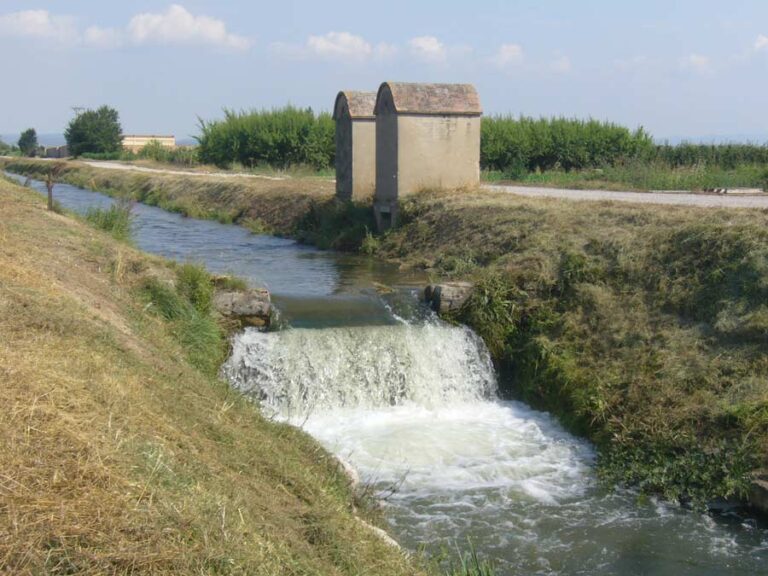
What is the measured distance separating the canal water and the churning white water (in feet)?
0.06

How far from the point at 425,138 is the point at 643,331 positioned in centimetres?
922

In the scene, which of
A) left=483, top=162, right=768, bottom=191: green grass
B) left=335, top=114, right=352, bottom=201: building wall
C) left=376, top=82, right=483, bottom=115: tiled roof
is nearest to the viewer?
left=376, top=82, right=483, bottom=115: tiled roof

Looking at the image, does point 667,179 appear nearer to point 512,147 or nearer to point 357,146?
point 357,146

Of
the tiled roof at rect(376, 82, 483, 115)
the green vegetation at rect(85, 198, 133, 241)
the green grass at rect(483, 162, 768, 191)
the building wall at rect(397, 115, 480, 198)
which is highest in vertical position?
the tiled roof at rect(376, 82, 483, 115)

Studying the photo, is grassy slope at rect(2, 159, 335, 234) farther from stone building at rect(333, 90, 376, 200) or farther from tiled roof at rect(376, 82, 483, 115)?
tiled roof at rect(376, 82, 483, 115)

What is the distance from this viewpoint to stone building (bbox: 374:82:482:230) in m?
18.7

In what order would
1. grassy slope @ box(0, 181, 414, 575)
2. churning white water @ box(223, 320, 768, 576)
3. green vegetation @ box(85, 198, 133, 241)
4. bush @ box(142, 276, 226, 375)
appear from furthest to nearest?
green vegetation @ box(85, 198, 133, 241), bush @ box(142, 276, 226, 375), churning white water @ box(223, 320, 768, 576), grassy slope @ box(0, 181, 414, 575)

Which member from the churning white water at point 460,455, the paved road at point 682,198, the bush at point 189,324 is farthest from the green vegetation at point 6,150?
the churning white water at point 460,455

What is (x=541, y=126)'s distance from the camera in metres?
35.3

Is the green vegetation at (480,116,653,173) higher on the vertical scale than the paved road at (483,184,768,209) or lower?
higher

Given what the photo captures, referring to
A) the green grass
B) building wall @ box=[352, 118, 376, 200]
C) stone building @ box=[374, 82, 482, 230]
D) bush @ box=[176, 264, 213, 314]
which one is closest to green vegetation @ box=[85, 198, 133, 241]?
bush @ box=[176, 264, 213, 314]

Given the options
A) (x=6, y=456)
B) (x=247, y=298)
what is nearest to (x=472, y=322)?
(x=247, y=298)

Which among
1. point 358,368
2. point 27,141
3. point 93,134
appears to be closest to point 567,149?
point 358,368

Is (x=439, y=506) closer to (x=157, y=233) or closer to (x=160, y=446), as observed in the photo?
(x=160, y=446)
